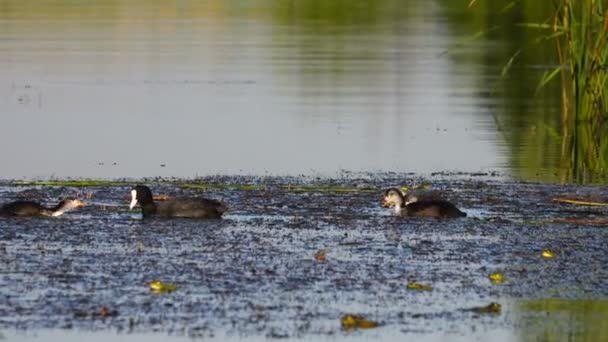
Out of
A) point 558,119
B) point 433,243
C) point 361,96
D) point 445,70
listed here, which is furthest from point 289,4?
point 433,243

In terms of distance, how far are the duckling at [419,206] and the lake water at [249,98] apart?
2.97m

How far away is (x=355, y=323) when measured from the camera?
901 cm

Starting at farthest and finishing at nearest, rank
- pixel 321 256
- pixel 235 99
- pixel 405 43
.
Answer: pixel 405 43 < pixel 235 99 < pixel 321 256

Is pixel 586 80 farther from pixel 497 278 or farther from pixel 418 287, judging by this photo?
pixel 418 287

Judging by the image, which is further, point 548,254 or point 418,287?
point 548,254

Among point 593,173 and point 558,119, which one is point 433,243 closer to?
point 593,173

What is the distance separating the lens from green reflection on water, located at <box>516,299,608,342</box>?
902cm

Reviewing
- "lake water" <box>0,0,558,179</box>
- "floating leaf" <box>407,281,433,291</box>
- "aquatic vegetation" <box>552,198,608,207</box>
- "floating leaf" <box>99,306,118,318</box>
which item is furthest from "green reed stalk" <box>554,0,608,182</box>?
"floating leaf" <box>99,306,118,318</box>

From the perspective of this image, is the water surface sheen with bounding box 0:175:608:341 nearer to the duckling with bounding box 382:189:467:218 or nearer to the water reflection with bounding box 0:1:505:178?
the duckling with bounding box 382:189:467:218

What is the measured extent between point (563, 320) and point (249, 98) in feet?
44.5

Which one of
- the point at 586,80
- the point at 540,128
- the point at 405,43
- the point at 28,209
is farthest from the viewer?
the point at 405,43

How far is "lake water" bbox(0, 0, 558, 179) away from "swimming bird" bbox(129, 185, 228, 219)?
2.87 metres

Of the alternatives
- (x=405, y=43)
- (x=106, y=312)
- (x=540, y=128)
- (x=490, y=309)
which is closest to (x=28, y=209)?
(x=106, y=312)

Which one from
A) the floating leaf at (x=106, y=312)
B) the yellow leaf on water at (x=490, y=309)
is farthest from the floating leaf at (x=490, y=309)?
the floating leaf at (x=106, y=312)
